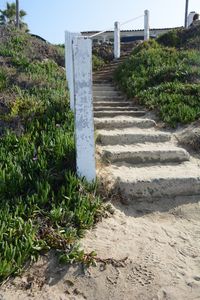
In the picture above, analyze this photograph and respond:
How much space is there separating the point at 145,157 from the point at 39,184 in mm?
2035

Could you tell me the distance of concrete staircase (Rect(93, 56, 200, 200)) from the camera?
5246mm

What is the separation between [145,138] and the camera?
673cm

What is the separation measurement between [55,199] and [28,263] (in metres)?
0.94

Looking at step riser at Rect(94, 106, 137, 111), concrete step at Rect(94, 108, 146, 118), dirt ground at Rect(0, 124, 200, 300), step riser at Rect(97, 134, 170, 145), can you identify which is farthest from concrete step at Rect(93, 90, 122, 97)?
dirt ground at Rect(0, 124, 200, 300)

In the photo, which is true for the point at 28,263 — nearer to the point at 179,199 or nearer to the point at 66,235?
the point at 66,235

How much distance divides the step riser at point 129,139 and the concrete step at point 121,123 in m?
0.65

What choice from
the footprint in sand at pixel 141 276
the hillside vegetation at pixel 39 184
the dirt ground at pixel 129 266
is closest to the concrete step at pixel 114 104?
the hillside vegetation at pixel 39 184

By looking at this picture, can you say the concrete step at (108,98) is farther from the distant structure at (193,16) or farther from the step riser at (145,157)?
the distant structure at (193,16)

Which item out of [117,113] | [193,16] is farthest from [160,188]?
[193,16]

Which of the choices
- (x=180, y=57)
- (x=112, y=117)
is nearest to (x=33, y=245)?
(x=112, y=117)

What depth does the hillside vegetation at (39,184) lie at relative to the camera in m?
3.84

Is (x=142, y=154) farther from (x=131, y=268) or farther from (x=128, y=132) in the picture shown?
(x=131, y=268)

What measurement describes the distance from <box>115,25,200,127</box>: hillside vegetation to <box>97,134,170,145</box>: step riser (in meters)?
0.83

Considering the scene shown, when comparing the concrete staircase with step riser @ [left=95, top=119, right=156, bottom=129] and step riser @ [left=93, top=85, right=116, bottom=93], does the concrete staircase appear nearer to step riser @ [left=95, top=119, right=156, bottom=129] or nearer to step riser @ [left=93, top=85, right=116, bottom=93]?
step riser @ [left=95, top=119, right=156, bottom=129]
